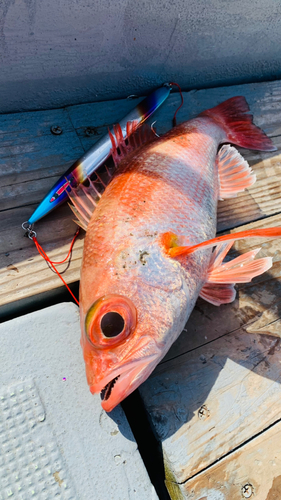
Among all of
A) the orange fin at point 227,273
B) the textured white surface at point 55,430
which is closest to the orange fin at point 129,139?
the orange fin at point 227,273

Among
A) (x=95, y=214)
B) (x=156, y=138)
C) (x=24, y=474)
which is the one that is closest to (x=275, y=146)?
(x=156, y=138)

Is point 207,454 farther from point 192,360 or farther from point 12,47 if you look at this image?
point 12,47

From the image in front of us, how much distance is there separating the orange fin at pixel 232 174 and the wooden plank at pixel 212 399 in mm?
853

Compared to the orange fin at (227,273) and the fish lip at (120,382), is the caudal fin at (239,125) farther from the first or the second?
the fish lip at (120,382)

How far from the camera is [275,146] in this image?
2.45m

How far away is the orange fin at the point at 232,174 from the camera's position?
204 cm

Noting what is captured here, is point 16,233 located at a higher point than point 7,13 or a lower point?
lower

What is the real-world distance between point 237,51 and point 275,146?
918 millimetres

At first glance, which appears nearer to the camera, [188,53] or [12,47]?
[12,47]

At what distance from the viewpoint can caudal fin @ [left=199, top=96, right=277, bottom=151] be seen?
232cm

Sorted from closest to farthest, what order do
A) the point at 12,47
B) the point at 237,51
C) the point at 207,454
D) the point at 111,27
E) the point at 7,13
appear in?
the point at 207,454 < the point at 7,13 < the point at 12,47 < the point at 111,27 < the point at 237,51

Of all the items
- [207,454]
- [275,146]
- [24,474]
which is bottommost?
[207,454]

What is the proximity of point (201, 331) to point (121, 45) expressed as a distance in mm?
1901

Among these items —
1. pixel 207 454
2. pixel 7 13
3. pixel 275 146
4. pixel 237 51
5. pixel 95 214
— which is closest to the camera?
pixel 207 454
